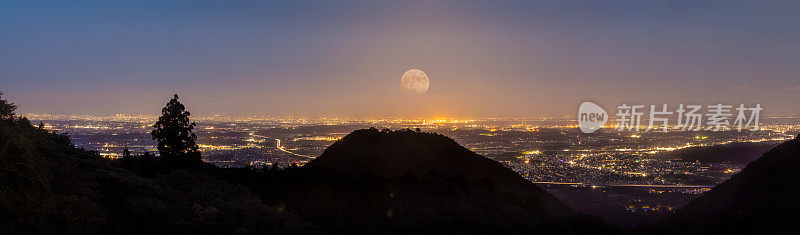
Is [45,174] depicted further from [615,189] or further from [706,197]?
[615,189]

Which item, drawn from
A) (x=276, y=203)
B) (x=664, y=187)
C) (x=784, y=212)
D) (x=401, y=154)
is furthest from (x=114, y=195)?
(x=664, y=187)

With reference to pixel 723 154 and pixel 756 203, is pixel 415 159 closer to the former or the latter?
pixel 756 203

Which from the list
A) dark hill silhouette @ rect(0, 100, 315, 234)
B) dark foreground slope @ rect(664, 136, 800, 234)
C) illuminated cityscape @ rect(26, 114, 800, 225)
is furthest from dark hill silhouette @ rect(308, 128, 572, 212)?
dark hill silhouette @ rect(0, 100, 315, 234)

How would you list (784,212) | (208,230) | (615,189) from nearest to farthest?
1. (208,230)
2. (784,212)
3. (615,189)

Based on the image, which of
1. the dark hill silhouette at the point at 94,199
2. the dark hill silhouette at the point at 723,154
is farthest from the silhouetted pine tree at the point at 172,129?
the dark hill silhouette at the point at 723,154

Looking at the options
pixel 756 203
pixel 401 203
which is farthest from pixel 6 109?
pixel 756 203
